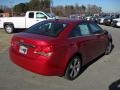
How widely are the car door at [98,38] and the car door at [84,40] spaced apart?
0.84 ft

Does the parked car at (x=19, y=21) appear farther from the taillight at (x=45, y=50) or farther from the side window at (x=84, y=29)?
the taillight at (x=45, y=50)

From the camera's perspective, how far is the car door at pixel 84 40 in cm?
591

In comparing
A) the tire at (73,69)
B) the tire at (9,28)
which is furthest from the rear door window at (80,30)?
the tire at (9,28)

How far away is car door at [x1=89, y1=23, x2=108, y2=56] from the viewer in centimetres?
709

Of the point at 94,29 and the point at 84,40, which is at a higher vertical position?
the point at 94,29

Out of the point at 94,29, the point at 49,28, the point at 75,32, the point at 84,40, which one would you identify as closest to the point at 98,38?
the point at 94,29

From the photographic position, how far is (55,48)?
514 centimetres

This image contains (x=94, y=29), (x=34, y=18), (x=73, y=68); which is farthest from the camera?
(x=34, y=18)

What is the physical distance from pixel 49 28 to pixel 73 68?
1262mm

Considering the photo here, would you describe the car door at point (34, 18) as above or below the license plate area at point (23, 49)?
above

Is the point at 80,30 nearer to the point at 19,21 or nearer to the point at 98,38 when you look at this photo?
the point at 98,38

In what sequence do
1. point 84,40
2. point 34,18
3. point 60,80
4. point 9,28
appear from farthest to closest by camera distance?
point 34,18 < point 9,28 < point 84,40 < point 60,80

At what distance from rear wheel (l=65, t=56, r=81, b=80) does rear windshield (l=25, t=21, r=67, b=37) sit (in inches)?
32.3

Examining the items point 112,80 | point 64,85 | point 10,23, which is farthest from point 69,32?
point 10,23
